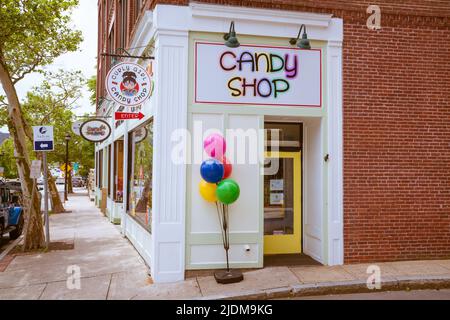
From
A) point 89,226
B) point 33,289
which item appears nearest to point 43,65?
point 89,226

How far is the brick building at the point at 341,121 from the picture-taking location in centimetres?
720

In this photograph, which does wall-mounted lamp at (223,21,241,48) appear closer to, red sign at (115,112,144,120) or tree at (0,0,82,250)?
red sign at (115,112,144,120)

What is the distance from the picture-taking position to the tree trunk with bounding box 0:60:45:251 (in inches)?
406

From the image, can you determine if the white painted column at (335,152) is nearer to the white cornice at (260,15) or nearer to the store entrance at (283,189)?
the white cornice at (260,15)

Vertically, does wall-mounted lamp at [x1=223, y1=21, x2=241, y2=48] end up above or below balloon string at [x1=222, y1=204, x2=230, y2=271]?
above

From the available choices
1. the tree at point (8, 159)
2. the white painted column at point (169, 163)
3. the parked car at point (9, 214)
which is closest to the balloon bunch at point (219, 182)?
the white painted column at point (169, 163)

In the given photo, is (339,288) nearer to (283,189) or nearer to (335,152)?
(335,152)

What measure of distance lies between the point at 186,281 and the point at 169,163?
212cm

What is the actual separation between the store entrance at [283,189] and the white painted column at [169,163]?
2218 mm

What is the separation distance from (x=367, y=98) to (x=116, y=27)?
1060 cm

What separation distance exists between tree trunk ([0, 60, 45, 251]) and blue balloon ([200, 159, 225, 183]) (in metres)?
5.87

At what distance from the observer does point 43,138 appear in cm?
1018

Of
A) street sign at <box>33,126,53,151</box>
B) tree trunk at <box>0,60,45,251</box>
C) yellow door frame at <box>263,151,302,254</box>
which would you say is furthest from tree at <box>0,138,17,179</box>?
yellow door frame at <box>263,151,302,254</box>

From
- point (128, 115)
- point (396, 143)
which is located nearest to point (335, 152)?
point (396, 143)
